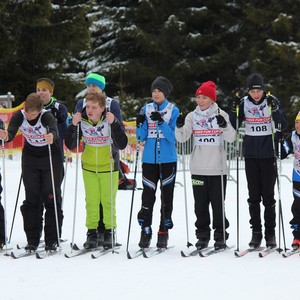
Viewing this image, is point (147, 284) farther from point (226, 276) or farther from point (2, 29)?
point (2, 29)

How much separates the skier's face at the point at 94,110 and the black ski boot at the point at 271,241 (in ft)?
7.26

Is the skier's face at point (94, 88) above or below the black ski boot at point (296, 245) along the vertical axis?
above

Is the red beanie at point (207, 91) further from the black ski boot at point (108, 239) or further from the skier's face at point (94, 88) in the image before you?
the black ski boot at point (108, 239)

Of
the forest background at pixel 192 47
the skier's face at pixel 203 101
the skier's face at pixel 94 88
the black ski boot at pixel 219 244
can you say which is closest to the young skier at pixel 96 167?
the skier's face at pixel 94 88

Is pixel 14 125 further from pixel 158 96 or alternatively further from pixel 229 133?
pixel 229 133

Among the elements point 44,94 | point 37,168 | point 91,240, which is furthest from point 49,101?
point 91,240

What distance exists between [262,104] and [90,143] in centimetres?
189

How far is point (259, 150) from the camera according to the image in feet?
22.9

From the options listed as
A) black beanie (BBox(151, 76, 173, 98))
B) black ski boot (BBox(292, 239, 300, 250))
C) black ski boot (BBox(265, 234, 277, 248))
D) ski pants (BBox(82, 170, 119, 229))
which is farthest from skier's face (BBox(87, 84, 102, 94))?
black ski boot (BBox(292, 239, 300, 250))

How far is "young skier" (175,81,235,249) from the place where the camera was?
697 cm

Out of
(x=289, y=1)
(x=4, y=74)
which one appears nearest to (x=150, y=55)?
(x=289, y=1)

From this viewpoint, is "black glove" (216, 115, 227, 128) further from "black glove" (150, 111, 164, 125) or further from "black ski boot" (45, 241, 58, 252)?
"black ski boot" (45, 241, 58, 252)

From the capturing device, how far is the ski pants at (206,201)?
23.0ft

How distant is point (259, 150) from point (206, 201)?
78cm
